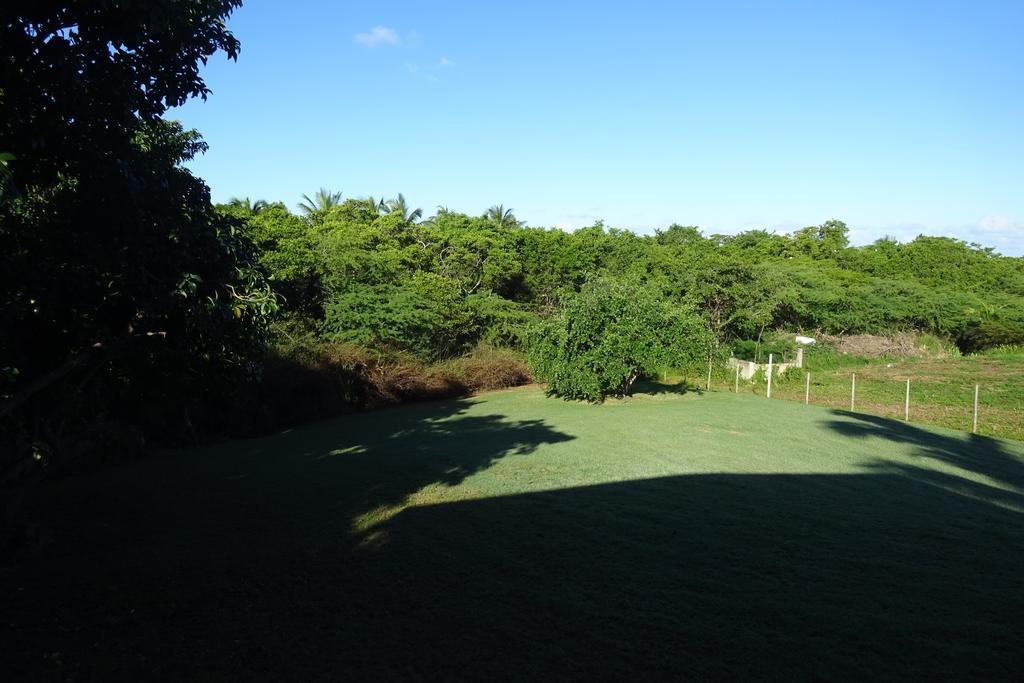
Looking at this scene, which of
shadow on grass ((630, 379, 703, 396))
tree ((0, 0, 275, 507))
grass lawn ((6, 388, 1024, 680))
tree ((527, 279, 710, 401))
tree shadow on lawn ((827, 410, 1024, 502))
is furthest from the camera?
shadow on grass ((630, 379, 703, 396))

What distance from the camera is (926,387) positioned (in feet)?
83.7

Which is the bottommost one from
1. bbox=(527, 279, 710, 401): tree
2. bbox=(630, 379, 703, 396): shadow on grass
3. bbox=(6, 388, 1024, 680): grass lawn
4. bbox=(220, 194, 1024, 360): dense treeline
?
bbox=(6, 388, 1024, 680): grass lawn

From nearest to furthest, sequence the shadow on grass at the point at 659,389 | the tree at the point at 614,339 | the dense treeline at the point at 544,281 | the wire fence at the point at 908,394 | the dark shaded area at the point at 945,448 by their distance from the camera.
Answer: the dark shaded area at the point at 945,448, the wire fence at the point at 908,394, the tree at the point at 614,339, the shadow on grass at the point at 659,389, the dense treeline at the point at 544,281

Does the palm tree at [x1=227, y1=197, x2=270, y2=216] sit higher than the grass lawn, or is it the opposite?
the palm tree at [x1=227, y1=197, x2=270, y2=216]

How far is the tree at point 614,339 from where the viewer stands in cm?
1997

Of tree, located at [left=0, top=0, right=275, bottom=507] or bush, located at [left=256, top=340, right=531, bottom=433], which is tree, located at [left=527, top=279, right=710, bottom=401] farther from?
tree, located at [left=0, top=0, right=275, bottom=507]

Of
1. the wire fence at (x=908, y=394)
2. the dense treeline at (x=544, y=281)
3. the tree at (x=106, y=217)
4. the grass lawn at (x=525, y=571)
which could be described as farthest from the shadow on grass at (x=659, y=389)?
the tree at (x=106, y=217)

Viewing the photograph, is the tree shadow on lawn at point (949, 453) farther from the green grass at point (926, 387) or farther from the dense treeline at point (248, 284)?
the dense treeline at point (248, 284)

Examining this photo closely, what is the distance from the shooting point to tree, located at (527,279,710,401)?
65.5 ft

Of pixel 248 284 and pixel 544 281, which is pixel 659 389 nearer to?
pixel 544 281

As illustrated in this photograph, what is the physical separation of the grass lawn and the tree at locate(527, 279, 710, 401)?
9.04 m

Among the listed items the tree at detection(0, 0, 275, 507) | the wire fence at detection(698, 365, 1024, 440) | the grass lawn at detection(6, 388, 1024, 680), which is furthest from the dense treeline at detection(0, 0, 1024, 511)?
the wire fence at detection(698, 365, 1024, 440)

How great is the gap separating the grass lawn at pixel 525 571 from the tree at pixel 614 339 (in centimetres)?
904

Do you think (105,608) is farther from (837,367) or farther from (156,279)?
(837,367)
